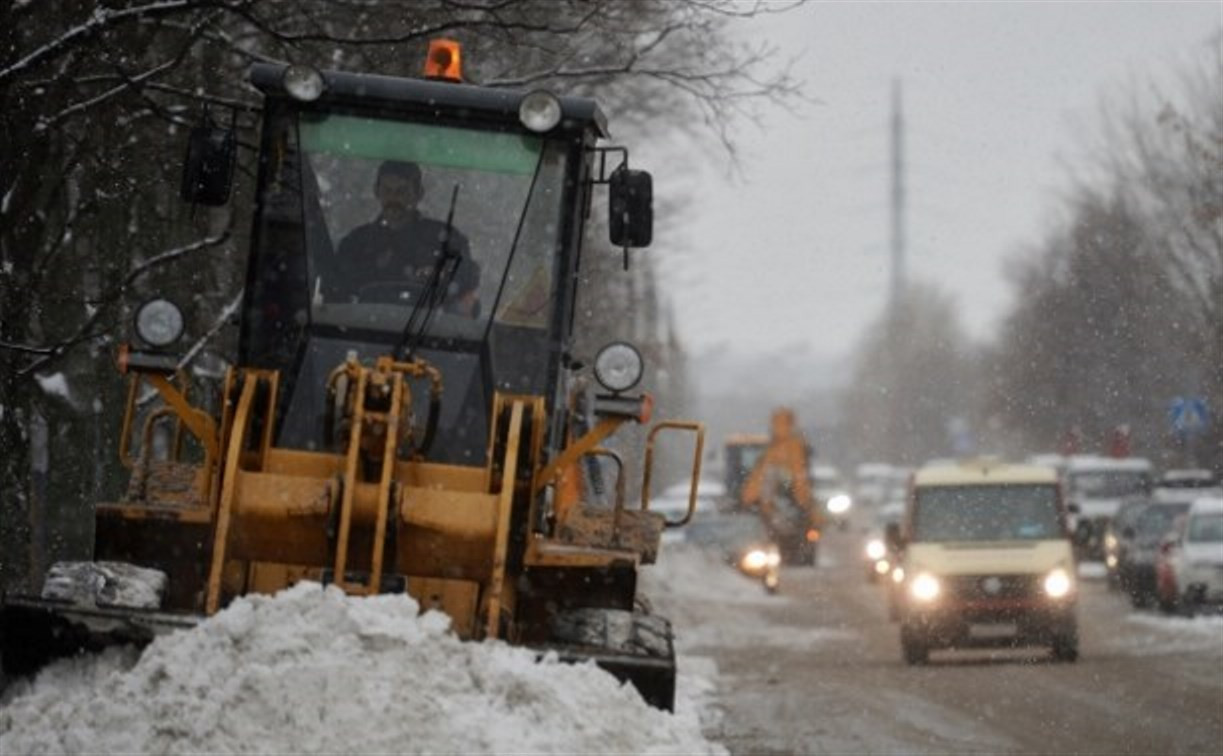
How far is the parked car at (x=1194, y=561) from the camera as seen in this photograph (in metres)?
30.3

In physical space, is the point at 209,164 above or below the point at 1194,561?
above

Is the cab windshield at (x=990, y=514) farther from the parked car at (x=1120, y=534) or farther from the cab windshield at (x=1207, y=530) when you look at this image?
the parked car at (x=1120, y=534)

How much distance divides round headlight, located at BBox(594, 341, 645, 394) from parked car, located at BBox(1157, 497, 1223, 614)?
20.8 m

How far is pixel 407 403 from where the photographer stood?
34.7 ft

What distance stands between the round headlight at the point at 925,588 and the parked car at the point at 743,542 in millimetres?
17631

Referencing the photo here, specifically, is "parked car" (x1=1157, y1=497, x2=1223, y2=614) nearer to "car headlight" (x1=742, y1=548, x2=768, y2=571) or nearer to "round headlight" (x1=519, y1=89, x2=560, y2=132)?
"car headlight" (x1=742, y1=548, x2=768, y2=571)

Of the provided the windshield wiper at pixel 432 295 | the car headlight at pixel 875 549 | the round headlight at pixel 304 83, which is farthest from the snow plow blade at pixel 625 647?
the car headlight at pixel 875 549

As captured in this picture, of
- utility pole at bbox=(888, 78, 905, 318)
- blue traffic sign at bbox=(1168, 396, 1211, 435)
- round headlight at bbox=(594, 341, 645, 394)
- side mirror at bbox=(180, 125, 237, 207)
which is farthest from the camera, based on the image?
utility pole at bbox=(888, 78, 905, 318)

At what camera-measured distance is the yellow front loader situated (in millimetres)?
10461

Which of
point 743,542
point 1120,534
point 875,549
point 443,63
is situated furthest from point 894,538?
point 875,549

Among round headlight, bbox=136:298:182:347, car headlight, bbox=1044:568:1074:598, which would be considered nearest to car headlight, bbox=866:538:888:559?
car headlight, bbox=1044:568:1074:598

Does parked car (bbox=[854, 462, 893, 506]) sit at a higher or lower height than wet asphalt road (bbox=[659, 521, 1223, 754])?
higher

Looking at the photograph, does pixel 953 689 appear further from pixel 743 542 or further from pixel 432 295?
pixel 743 542

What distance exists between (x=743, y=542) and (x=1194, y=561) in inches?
571
